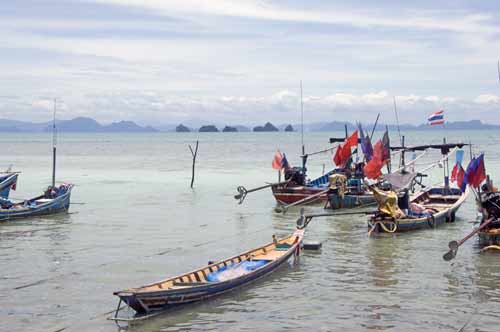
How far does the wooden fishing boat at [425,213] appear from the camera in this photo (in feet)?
91.1

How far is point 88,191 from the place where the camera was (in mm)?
48969

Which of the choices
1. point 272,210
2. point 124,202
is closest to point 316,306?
point 272,210

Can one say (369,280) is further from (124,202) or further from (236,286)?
(124,202)

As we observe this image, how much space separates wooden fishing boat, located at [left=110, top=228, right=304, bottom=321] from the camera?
1560cm

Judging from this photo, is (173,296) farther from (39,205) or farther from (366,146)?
(366,146)

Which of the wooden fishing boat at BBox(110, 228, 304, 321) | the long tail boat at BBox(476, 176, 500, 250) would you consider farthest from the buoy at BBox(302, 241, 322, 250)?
the long tail boat at BBox(476, 176, 500, 250)

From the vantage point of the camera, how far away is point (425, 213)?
30.1 m

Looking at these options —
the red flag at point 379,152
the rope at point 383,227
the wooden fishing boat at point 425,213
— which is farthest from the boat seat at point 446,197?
the rope at point 383,227

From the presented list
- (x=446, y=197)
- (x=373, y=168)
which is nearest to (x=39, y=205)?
(x=373, y=168)

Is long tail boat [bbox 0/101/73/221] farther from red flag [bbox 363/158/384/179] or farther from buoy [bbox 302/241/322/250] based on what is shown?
red flag [bbox 363/158/384/179]

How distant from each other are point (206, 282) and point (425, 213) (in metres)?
15.4

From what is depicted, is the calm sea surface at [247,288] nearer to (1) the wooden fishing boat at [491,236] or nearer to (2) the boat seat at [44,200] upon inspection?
(1) the wooden fishing boat at [491,236]

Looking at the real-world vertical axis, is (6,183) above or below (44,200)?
above

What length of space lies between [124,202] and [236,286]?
80.6ft
